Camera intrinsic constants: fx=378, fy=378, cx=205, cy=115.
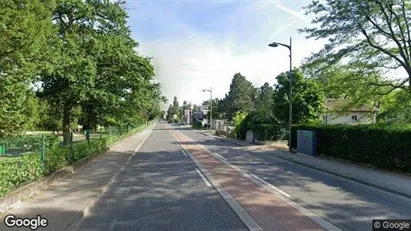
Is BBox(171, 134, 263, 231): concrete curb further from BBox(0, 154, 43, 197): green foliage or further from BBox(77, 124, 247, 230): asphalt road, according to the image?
BBox(0, 154, 43, 197): green foliage

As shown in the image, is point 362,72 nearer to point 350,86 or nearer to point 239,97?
point 350,86

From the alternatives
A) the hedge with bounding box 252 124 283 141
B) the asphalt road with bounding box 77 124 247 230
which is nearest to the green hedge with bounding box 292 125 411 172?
the asphalt road with bounding box 77 124 247 230

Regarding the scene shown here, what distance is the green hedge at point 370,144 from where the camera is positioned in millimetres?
15227

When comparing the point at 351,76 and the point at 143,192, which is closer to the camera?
the point at 143,192

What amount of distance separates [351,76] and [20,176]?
719 inches

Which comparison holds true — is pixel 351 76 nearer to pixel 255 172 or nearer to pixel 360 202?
pixel 255 172

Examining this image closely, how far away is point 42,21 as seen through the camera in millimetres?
11570

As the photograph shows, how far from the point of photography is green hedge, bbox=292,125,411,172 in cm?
1523

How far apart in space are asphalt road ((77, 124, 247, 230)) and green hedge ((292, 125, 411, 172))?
8.31 m

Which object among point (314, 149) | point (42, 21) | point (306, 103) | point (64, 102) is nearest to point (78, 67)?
point (64, 102)

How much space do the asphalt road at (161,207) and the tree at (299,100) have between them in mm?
24328

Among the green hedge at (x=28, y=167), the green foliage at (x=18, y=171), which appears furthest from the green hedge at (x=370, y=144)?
the green foliage at (x=18, y=171)

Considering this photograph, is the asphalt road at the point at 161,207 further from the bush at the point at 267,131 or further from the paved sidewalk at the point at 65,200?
the bush at the point at 267,131

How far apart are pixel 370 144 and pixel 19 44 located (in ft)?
48.6
